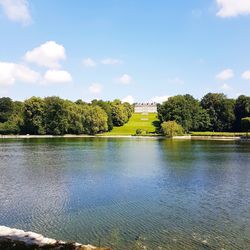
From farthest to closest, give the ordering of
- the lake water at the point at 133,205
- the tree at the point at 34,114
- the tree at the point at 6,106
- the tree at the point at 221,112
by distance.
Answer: the tree at the point at 6,106 → the tree at the point at 221,112 → the tree at the point at 34,114 → the lake water at the point at 133,205

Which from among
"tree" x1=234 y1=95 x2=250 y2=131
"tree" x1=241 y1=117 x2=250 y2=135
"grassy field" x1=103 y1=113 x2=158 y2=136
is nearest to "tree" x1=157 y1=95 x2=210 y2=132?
"tree" x1=234 y1=95 x2=250 y2=131

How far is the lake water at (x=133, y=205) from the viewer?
16641 millimetres

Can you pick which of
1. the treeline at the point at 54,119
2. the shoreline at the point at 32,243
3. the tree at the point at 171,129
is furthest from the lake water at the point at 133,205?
the treeline at the point at 54,119

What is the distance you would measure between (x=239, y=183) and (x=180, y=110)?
103911mm

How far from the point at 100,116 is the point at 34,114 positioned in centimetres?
2528

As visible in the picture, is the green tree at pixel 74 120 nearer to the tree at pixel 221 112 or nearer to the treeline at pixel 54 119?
the treeline at pixel 54 119

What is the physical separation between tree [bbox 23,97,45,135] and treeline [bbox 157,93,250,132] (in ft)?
155

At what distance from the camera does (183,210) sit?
21.6m

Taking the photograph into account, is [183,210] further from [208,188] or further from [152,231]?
[208,188]

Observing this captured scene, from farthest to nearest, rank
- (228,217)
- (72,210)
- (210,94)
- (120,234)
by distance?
1. (210,94)
2. (72,210)
3. (228,217)
4. (120,234)

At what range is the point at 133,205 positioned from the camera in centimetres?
2298

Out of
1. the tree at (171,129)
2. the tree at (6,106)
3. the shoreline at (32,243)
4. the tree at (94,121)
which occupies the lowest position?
the shoreline at (32,243)

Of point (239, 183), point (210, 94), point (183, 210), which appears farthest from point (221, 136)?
point (183, 210)

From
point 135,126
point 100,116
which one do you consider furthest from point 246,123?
point 100,116
